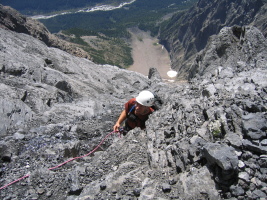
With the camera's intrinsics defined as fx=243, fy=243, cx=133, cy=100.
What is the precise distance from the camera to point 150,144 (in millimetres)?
9141

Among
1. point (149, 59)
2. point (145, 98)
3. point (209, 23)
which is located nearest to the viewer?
point (145, 98)

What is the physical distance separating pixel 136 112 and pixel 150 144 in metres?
2.27

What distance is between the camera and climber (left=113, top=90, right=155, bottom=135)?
10.4 m

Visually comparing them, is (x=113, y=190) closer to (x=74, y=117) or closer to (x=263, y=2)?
(x=74, y=117)

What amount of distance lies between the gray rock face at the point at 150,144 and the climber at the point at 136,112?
24.3 inches

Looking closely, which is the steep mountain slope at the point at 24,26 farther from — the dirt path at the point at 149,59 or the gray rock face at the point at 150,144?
the dirt path at the point at 149,59

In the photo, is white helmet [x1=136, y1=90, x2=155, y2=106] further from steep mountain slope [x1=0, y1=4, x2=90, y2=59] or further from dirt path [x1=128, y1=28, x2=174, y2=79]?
dirt path [x1=128, y1=28, x2=174, y2=79]

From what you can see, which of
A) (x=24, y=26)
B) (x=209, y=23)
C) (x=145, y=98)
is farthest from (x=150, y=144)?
(x=209, y=23)

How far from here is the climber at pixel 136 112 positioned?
411 inches

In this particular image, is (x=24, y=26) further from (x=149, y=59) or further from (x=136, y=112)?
(x=149, y=59)

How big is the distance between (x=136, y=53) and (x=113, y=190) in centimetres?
18333

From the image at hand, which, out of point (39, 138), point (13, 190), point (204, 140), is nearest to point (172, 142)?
point (204, 140)

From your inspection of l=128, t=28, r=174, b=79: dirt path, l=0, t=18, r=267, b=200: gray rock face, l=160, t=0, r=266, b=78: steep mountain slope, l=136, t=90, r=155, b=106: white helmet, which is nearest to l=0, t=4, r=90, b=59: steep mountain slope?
l=0, t=18, r=267, b=200: gray rock face

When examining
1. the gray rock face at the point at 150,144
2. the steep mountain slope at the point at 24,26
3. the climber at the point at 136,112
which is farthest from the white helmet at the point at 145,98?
the steep mountain slope at the point at 24,26
